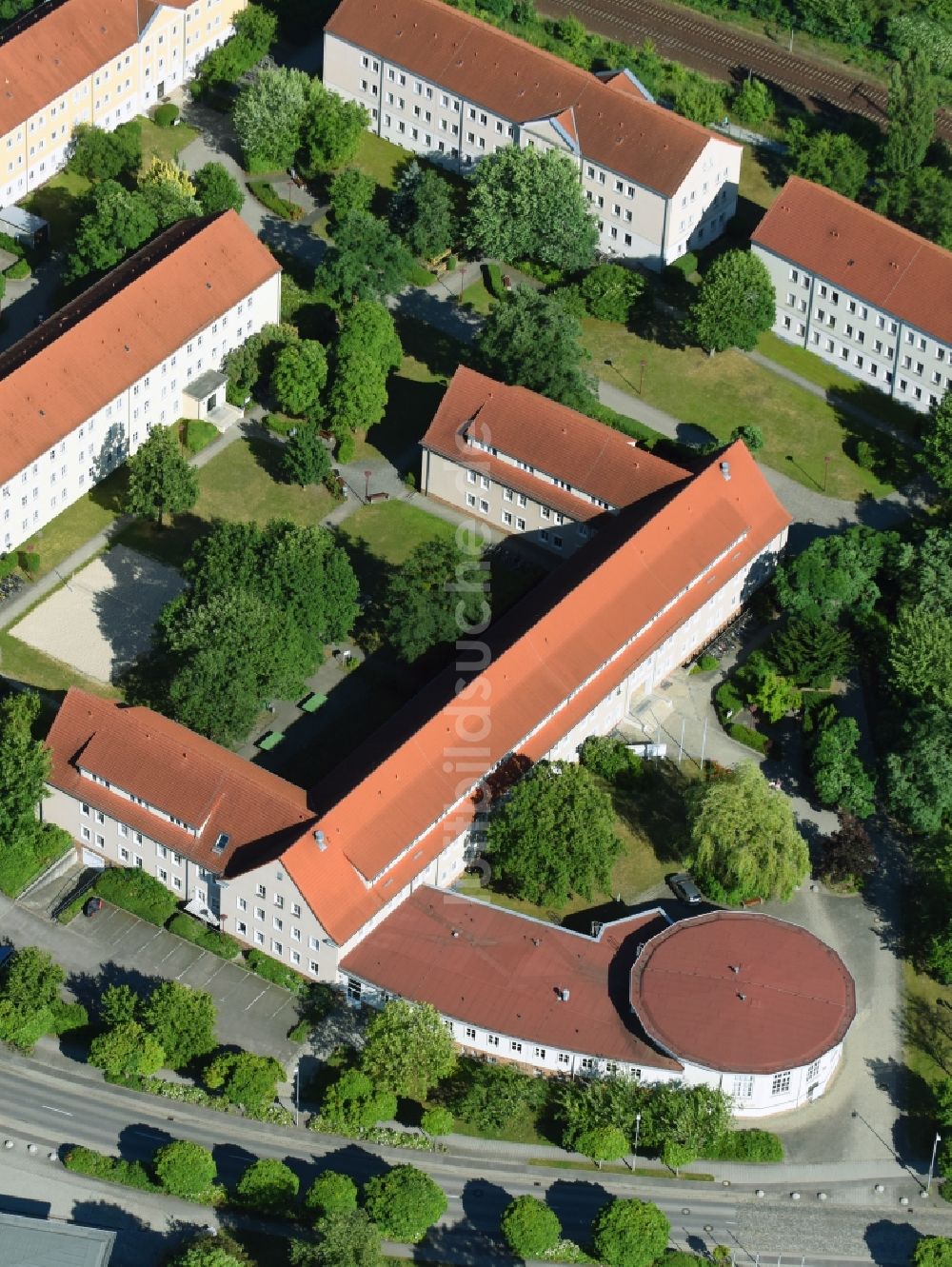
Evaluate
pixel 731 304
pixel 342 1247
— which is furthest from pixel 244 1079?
pixel 731 304

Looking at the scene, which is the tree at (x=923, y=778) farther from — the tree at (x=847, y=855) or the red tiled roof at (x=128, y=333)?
the red tiled roof at (x=128, y=333)

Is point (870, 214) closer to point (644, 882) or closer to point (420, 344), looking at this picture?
point (420, 344)

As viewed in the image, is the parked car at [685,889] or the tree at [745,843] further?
the parked car at [685,889]

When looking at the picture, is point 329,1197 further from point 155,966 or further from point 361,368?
point 361,368

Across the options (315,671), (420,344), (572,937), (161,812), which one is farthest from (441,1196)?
(420,344)

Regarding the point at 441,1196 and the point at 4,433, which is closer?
the point at 441,1196

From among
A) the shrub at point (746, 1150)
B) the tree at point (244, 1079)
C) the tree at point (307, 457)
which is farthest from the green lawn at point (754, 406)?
the tree at point (244, 1079)
